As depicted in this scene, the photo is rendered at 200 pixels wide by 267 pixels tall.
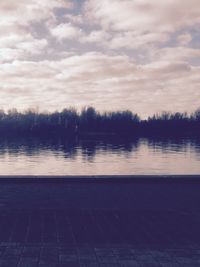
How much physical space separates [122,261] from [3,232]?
6.32 feet

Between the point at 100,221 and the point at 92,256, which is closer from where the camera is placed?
the point at 92,256

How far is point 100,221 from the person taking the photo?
18.4 ft

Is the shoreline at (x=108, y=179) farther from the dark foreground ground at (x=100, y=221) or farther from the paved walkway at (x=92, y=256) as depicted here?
the paved walkway at (x=92, y=256)

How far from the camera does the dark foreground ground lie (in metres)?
4.11

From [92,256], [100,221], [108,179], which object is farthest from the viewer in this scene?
[108,179]

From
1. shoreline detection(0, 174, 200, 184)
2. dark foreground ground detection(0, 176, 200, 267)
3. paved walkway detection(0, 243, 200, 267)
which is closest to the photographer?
paved walkway detection(0, 243, 200, 267)

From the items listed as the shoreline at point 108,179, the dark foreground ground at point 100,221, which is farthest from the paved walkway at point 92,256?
the shoreline at point 108,179

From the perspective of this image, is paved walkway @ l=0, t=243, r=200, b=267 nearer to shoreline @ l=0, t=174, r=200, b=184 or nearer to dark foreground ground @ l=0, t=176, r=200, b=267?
dark foreground ground @ l=0, t=176, r=200, b=267

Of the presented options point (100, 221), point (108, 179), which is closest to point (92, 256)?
point (100, 221)

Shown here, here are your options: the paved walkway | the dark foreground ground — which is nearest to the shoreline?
the dark foreground ground

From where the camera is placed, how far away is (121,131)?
104 m

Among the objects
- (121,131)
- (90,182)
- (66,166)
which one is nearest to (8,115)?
(121,131)

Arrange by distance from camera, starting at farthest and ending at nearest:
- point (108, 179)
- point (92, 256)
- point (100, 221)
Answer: point (108, 179) → point (100, 221) → point (92, 256)

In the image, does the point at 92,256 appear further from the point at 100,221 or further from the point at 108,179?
the point at 108,179
